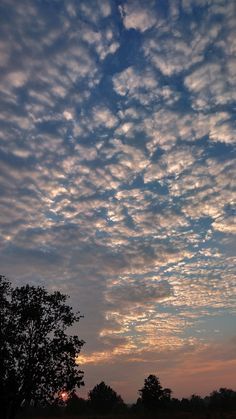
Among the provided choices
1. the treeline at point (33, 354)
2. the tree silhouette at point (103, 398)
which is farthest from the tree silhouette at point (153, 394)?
the treeline at point (33, 354)

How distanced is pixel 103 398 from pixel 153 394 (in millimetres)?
26517

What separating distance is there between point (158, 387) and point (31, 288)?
65.6 meters

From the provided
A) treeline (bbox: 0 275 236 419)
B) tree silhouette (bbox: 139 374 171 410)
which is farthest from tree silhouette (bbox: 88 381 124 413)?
treeline (bbox: 0 275 236 419)

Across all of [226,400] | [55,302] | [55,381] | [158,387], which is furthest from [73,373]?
[226,400]

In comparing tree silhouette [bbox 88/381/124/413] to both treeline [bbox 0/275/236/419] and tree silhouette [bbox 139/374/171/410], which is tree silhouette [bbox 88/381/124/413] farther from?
treeline [bbox 0/275/236/419]

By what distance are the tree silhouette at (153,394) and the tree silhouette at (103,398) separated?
2284 centimetres

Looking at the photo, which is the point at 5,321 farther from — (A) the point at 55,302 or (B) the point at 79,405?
(B) the point at 79,405

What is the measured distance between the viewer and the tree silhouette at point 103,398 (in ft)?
352

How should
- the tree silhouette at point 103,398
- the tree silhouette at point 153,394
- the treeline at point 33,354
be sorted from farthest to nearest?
the tree silhouette at point 103,398
the tree silhouette at point 153,394
the treeline at point 33,354

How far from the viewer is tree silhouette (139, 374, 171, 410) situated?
87438 mm

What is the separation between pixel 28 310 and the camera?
1427 inches

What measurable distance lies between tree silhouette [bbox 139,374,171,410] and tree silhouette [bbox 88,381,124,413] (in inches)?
899

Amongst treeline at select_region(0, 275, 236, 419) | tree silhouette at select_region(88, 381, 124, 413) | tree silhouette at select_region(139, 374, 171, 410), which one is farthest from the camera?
tree silhouette at select_region(88, 381, 124, 413)

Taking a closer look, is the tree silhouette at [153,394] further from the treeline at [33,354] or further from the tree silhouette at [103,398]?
the treeline at [33,354]
